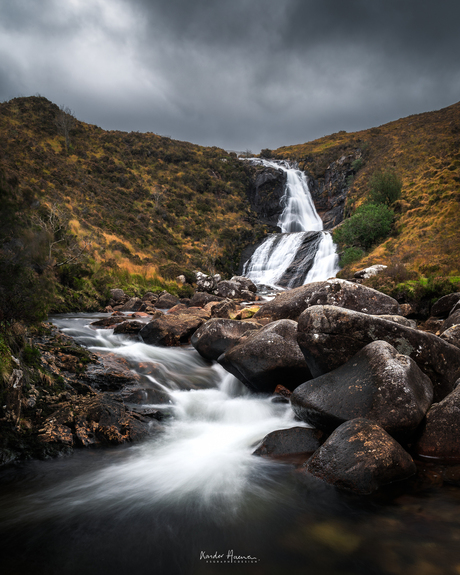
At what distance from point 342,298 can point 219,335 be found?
13.5ft

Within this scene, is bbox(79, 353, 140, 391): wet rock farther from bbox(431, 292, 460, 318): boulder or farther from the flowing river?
bbox(431, 292, 460, 318): boulder

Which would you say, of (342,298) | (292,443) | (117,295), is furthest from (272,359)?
Result: (117,295)

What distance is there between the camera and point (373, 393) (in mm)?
4340

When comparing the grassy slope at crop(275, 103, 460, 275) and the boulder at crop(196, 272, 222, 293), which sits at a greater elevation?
the grassy slope at crop(275, 103, 460, 275)

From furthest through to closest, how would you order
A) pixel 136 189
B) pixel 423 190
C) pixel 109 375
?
pixel 136 189 < pixel 423 190 < pixel 109 375

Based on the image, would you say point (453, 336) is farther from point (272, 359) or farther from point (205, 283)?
point (205, 283)

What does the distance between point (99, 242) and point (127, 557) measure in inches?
1054

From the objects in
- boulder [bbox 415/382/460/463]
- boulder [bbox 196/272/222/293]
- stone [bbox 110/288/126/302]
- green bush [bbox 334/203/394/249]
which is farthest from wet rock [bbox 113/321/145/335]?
green bush [bbox 334/203/394/249]

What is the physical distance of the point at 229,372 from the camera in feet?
27.4

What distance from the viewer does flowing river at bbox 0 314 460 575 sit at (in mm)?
2721

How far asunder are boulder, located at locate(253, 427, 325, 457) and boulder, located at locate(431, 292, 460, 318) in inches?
380

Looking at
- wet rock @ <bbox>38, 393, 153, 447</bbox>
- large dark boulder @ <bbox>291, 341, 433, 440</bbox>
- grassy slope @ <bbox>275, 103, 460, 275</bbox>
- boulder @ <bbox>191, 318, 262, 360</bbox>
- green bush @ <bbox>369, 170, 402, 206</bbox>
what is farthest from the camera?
green bush @ <bbox>369, 170, 402, 206</bbox>

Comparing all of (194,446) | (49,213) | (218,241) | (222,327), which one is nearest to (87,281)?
(49,213)

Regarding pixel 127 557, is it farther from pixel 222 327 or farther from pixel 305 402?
pixel 222 327
